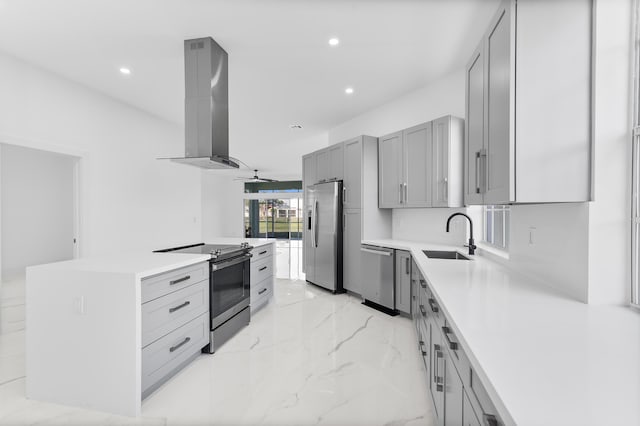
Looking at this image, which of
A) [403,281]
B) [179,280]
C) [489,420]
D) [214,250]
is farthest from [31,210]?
[489,420]

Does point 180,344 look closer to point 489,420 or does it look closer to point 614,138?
point 489,420

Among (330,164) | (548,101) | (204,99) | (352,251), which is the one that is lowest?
(352,251)

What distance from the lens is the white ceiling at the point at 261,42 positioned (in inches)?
94.5

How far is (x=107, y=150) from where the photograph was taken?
13.8ft

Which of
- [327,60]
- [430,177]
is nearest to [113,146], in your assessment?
[327,60]

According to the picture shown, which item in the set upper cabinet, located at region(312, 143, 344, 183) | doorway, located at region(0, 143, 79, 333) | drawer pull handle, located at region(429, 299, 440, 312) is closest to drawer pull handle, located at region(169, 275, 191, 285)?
drawer pull handle, located at region(429, 299, 440, 312)

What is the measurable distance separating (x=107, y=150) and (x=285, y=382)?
13.2 feet

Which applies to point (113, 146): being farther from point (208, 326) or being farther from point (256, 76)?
point (208, 326)

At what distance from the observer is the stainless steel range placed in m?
2.71

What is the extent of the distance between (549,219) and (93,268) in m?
2.85

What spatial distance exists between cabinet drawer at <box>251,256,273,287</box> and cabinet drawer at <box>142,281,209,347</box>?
97cm

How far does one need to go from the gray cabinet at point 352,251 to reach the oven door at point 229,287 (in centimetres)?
162

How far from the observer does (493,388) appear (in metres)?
0.71

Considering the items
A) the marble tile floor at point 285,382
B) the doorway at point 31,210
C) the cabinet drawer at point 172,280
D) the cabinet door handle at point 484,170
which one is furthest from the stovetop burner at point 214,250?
the doorway at point 31,210
